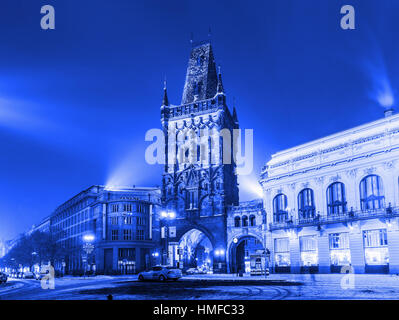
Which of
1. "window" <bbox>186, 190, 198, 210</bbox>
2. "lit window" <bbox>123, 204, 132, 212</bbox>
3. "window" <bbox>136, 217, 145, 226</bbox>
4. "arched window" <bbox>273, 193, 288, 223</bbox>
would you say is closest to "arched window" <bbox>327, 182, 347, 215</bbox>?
"arched window" <bbox>273, 193, 288, 223</bbox>

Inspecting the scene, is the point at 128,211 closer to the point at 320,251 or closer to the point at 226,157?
the point at 226,157

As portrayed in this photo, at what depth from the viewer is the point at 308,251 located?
57.0 metres

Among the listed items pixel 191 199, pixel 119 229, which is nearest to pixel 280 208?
pixel 191 199

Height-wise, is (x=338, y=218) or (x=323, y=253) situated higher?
(x=338, y=218)

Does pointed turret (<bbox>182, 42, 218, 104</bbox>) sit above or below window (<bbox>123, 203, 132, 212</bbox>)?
above

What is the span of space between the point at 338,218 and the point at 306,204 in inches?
229

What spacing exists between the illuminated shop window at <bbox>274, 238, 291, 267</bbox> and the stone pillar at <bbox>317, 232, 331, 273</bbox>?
17.6 feet

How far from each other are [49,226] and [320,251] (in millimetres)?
103804

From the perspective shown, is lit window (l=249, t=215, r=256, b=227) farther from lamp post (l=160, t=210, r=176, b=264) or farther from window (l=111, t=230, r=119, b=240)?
window (l=111, t=230, r=119, b=240)

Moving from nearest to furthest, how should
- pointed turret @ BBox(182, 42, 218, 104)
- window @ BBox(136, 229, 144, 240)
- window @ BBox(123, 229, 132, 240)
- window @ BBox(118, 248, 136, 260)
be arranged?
window @ BBox(118, 248, 136, 260), pointed turret @ BBox(182, 42, 218, 104), window @ BBox(123, 229, 132, 240), window @ BBox(136, 229, 144, 240)

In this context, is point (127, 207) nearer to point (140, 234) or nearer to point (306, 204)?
point (140, 234)

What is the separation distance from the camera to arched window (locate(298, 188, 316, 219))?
57.9 meters

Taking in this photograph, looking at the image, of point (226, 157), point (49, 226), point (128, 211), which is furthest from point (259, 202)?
point (49, 226)

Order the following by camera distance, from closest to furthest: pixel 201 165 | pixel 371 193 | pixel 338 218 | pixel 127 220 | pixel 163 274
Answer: pixel 163 274, pixel 371 193, pixel 338 218, pixel 201 165, pixel 127 220
